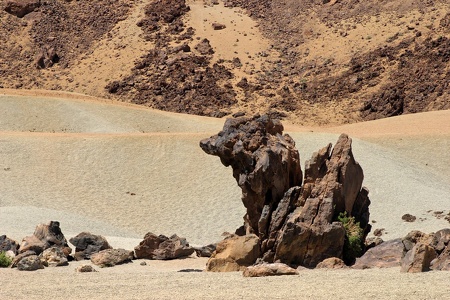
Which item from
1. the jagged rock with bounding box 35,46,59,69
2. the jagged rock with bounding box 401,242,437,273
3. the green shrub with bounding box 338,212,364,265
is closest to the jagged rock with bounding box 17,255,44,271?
the green shrub with bounding box 338,212,364,265

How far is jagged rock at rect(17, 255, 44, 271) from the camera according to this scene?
1748cm

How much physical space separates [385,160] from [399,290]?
953 inches

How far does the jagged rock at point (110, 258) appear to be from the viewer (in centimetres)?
1933

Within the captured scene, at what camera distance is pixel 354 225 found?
757 inches

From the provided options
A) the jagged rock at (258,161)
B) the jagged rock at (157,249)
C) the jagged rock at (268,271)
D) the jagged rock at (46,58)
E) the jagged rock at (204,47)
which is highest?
the jagged rock at (204,47)

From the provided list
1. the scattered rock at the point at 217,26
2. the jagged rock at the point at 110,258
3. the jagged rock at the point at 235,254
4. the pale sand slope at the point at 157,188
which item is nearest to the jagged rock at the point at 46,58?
the scattered rock at the point at 217,26

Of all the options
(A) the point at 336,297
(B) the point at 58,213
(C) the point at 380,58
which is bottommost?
(B) the point at 58,213

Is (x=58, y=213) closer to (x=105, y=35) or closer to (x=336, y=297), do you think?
(x=336, y=297)

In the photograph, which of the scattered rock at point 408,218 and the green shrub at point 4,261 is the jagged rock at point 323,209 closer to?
the green shrub at point 4,261

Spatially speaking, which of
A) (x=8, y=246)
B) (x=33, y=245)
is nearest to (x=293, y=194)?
(x=33, y=245)

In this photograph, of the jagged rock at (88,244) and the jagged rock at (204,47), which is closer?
the jagged rock at (88,244)

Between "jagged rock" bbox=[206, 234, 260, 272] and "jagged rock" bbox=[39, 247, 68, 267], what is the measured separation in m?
3.90

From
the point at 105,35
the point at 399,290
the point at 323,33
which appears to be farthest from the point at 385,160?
the point at 105,35

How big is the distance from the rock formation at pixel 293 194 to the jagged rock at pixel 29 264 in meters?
5.59
